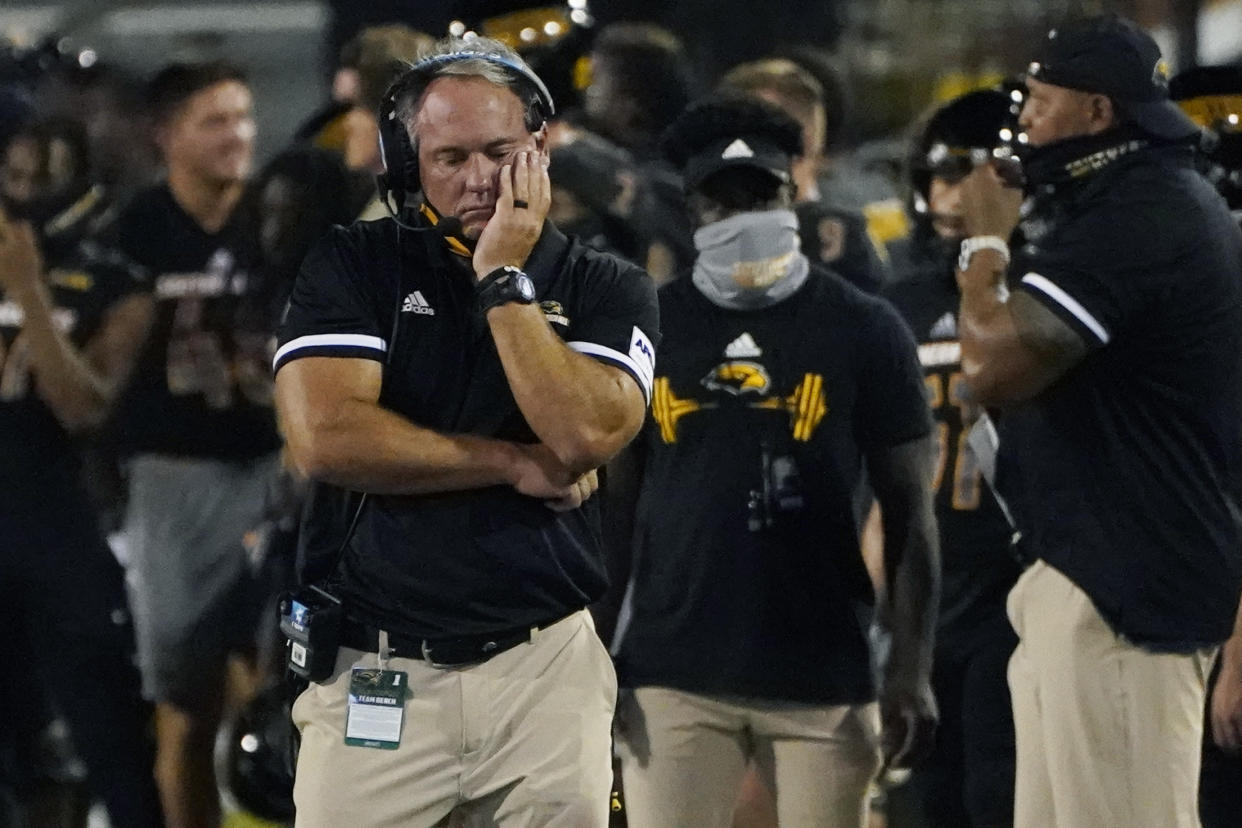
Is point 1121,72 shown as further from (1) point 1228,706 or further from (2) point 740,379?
(1) point 1228,706

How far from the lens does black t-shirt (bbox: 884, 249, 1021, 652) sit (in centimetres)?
468

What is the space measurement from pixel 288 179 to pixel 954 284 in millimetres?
1856

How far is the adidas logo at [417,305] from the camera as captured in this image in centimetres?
296

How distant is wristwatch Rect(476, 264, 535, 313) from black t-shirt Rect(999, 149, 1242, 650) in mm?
1191

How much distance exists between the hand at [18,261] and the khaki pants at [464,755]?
2.35 metres

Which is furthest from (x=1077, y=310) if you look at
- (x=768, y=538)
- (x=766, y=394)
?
(x=768, y=538)

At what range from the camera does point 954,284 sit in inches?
191

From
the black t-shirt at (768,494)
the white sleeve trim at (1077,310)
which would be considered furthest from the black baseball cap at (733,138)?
the white sleeve trim at (1077,310)

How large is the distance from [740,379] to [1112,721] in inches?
37.6

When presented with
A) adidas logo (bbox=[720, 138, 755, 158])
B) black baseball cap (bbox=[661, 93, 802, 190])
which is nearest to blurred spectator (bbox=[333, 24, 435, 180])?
black baseball cap (bbox=[661, 93, 802, 190])

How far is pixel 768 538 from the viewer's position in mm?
3814

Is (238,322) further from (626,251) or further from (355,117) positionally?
(626,251)

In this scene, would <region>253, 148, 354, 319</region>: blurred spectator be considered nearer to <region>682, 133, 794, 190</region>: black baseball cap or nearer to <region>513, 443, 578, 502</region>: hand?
<region>682, 133, 794, 190</region>: black baseball cap

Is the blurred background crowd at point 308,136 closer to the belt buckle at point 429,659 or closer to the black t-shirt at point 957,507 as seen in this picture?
the black t-shirt at point 957,507
